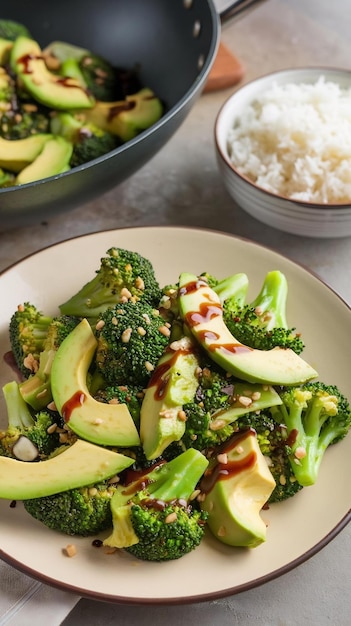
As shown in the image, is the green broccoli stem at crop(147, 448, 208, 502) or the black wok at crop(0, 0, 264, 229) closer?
the green broccoli stem at crop(147, 448, 208, 502)

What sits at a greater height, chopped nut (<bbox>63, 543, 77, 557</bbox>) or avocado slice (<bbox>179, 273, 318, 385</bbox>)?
avocado slice (<bbox>179, 273, 318, 385</bbox>)

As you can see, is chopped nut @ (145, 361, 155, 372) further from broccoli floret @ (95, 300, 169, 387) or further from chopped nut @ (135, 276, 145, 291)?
chopped nut @ (135, 276, 145, 291)

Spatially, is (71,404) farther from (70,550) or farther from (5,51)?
(5,51)

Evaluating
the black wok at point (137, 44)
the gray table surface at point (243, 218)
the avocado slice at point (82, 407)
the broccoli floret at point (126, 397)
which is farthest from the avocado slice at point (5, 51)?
the broccoli floret at point (126, 397)

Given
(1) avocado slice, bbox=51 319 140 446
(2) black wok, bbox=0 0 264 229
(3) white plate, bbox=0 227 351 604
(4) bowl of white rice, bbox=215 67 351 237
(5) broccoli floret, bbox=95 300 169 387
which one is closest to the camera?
(3) white plate, bbox=0 227 351 604

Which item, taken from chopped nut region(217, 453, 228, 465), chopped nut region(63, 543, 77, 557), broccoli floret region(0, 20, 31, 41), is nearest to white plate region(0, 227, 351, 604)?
chopped nut region(63, 543, 77, 557)

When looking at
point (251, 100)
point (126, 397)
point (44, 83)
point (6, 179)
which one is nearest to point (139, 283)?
point (126, 397)
